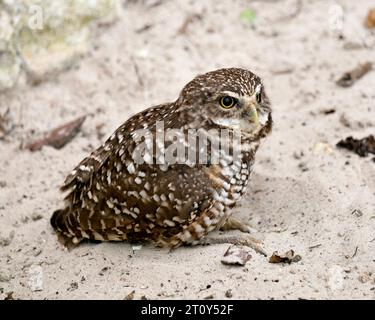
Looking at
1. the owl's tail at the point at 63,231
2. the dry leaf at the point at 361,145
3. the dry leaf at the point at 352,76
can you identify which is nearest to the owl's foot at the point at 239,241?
the owl's tail at the point at 63,231

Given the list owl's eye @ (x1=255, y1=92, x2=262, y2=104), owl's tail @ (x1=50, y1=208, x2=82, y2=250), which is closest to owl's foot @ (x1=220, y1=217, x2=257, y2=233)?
owl's eye @ (x1=255, y1=92, x2=262, y2=104)

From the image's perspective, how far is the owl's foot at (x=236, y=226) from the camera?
445 centimetres

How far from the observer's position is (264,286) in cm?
378

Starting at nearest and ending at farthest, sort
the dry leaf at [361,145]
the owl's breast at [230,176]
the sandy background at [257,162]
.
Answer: the sandy background at [257,162] < the owl's breast at [230,176] < the dry leaf at [361,145]

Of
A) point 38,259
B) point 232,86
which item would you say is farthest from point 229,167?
point 38,259

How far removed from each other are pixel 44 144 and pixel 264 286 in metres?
2.48

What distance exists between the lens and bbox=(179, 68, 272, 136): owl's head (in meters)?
3.98

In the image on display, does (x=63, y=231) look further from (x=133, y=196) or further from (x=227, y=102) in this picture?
(x=227, y=102)

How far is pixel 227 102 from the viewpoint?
4.00m

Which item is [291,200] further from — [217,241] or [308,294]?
[308,294]

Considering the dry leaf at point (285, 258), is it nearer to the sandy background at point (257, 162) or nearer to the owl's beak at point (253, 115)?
the sandy background at point (257, 162)

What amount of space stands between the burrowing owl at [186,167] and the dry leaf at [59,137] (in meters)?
1.38
